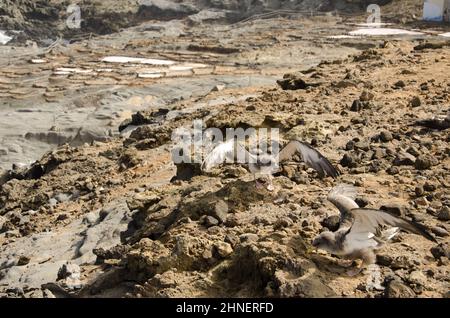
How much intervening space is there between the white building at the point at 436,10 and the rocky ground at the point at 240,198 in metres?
12.6

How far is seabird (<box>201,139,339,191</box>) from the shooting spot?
16.4ft

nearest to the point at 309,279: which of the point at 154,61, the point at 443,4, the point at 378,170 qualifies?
the point at 378,170

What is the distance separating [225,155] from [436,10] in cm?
2042

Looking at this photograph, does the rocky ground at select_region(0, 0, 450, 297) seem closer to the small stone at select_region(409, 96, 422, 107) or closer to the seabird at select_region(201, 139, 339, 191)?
the small stone at select_region(409, 96, 422, 107)

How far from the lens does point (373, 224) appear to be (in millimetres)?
3646

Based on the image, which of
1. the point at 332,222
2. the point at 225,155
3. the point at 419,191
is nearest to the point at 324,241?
the point at 332,222

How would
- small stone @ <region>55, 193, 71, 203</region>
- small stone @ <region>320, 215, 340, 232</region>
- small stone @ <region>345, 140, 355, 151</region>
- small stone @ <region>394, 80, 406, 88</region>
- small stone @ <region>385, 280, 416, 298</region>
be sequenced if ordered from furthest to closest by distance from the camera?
1. small stone @ <region>394, 80, 406, 88</region>
2. small stone @ <region>55, 193, 71, 203</region>
3. small stone @ <region>345, 140, 355, 151</region>
4. small stone @ <region>320, 215, 340, 232</region>
5. small stone @ <region>385, 280, 416, 298</region>

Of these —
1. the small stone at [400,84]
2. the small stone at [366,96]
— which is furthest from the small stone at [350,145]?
the small stone at [400,84]

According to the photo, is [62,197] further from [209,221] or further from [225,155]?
[209,221]

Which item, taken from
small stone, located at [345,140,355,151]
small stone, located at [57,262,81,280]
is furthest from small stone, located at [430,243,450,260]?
small stone, located at [57,262,81,280]

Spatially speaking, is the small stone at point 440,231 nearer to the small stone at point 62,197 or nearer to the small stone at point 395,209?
the small stone at point 395,209

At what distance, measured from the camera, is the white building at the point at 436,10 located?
23.0 meters

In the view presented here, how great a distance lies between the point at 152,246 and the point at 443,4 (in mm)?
21281

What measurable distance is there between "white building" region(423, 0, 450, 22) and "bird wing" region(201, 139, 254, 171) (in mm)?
19512
